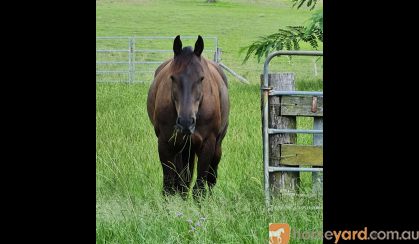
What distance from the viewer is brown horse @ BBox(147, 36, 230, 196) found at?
12.3 ft

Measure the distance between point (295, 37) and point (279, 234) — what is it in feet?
8.26

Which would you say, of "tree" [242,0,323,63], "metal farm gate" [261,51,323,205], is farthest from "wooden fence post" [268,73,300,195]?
"tree" [242,0,323,63]

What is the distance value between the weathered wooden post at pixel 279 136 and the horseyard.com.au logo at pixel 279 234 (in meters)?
0.88

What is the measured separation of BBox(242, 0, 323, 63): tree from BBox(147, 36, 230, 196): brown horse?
0.43 meters

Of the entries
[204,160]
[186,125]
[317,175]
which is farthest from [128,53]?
[317,175]

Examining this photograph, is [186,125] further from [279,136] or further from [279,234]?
[279,234]

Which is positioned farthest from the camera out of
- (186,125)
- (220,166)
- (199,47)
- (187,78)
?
(220,166)

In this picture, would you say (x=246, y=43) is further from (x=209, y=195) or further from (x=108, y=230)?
(x=108, y=230)

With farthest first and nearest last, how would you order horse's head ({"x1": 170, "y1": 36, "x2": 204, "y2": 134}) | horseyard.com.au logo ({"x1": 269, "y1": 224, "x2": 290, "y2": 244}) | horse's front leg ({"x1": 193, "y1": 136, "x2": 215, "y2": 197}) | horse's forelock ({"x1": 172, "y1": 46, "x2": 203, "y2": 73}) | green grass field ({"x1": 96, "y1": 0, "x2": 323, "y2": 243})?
horse's front leg ({"x1": 193, "y1": 136, "x2": 215, "y2": 197}), horse's forelock ({"x1": 172, "y1": 46, "x2": 203, "y2": 73}), horse's head ({"x1": 170, "y1": 36, "x2": 204, "y2": 134}), green grass field ({"x1": 96, "y1": 0, "x2": 323, "y2": 243}), horseyard.com.au logo ({"x1": 269, "y1": 224, "x2": 290, "y2": 244})

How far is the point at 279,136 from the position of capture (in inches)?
146

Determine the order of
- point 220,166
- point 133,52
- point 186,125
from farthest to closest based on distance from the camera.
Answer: point 133,52, point 220,166, point 186,125

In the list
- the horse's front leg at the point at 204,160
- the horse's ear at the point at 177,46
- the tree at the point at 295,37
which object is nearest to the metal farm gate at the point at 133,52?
the horse's ear at the point at 177,46

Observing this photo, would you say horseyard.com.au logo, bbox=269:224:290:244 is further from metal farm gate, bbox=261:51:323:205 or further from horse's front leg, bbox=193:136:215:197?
horse's front leg, bbox=193:136:215:197
